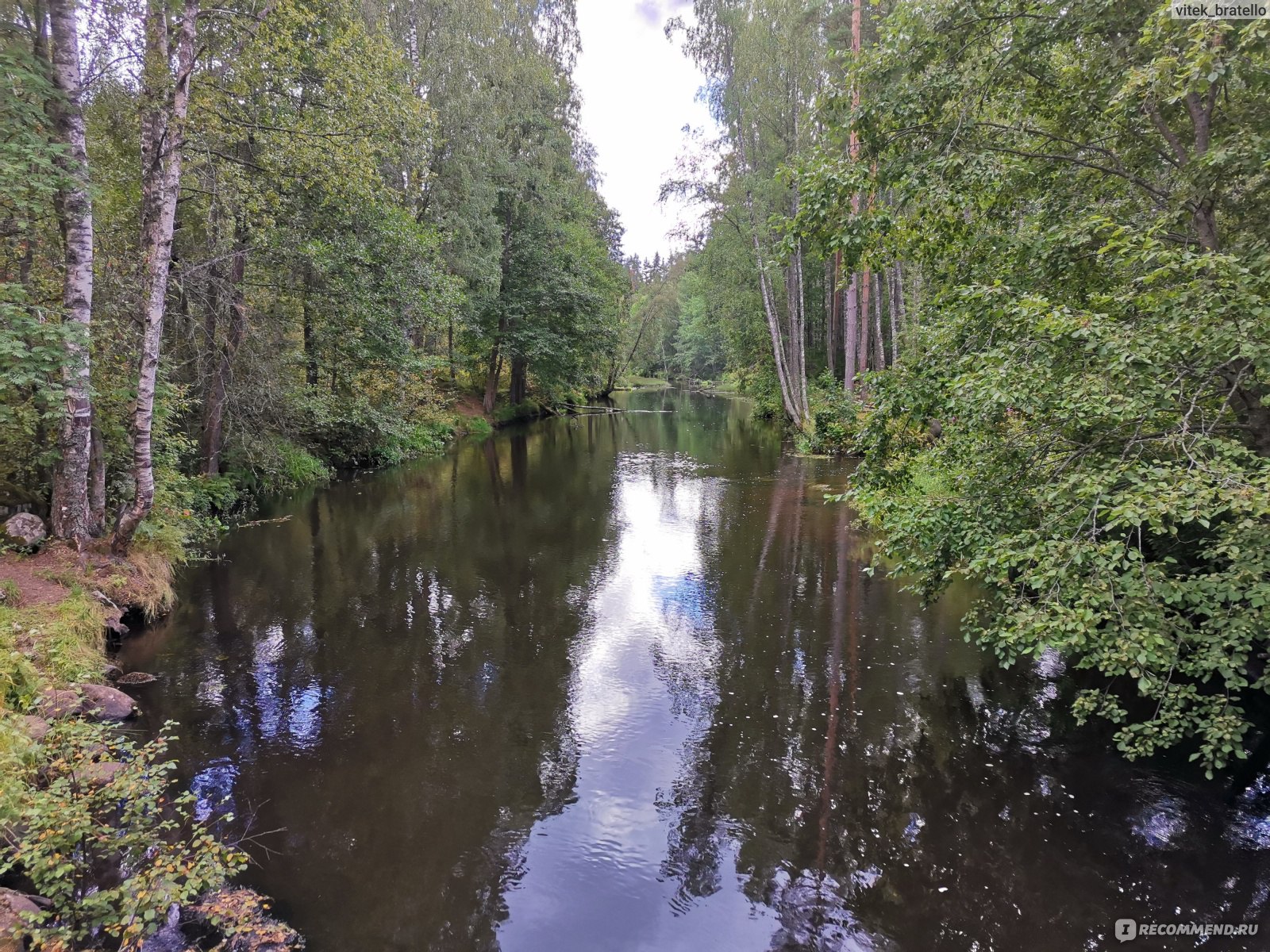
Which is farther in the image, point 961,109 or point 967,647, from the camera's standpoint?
point 967,647

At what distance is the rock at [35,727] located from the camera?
13.9 ft

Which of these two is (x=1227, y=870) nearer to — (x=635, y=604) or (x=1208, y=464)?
(x=1208, y=464)

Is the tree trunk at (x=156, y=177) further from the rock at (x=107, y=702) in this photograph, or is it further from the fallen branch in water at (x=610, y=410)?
the fallen branch in water at (x=610, y=410)

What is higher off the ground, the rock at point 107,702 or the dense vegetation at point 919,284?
the dense vegetation at point 919,284

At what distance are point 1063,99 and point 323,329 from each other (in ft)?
54.7

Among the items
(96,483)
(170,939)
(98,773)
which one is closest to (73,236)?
(96,483)

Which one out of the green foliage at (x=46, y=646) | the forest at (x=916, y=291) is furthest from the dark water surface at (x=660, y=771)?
the forest at (x=916, y=291)

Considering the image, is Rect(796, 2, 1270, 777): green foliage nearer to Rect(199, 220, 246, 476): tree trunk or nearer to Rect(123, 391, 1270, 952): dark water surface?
Rect(123, 391, 1270, 952): dark water surface

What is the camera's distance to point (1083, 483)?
13.5 feet

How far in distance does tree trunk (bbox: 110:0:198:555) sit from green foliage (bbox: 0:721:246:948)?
5.46 m

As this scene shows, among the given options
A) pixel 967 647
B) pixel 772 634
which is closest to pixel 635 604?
pixel 772 634

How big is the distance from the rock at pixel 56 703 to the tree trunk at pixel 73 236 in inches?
148

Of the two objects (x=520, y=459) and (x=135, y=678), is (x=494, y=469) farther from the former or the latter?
(x=135, y=678)

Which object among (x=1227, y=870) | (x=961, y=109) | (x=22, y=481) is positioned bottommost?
(x=1227, y=870)
